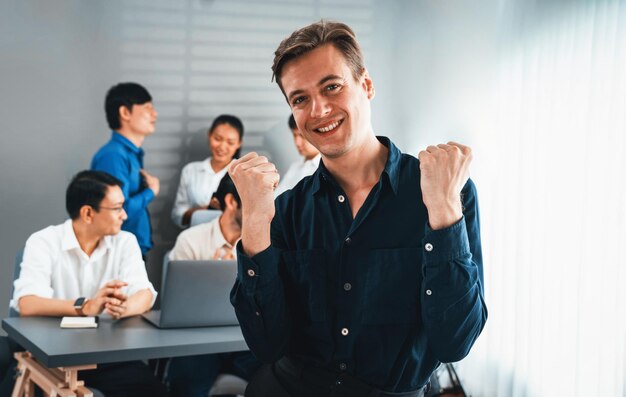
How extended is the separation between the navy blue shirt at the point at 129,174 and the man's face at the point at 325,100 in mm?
3220

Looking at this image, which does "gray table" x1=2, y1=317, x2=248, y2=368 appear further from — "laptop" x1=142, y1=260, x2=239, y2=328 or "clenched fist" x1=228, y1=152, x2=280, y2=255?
"clenched fist" x1=228, y1=152, x2=280, y2=255

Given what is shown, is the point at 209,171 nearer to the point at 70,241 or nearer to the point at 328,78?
the point at 70,241

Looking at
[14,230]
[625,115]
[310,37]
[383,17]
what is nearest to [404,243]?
[310,37]

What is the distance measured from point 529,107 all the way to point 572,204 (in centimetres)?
60

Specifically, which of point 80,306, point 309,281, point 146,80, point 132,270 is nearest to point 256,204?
point 309,281

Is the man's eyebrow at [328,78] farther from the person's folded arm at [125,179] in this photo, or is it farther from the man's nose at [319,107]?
the person's folded arm at [125,179]

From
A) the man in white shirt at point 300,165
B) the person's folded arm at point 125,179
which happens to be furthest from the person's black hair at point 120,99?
the man in white shirt at point 300,165

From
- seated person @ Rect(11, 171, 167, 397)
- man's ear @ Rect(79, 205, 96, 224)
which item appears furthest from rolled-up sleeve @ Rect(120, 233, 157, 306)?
man's ear @ Rect(79, 205, 96, 224)

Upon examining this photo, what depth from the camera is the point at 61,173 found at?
5387mm

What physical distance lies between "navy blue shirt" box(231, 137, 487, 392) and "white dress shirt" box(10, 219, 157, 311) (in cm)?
187

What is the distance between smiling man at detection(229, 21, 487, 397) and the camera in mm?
1546

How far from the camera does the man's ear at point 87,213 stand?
3.56 m

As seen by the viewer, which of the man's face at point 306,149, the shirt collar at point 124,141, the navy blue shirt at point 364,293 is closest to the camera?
the navy blue shirt at point 364,293

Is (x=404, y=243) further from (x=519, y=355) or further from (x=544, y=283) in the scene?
(x=519, y=355)
